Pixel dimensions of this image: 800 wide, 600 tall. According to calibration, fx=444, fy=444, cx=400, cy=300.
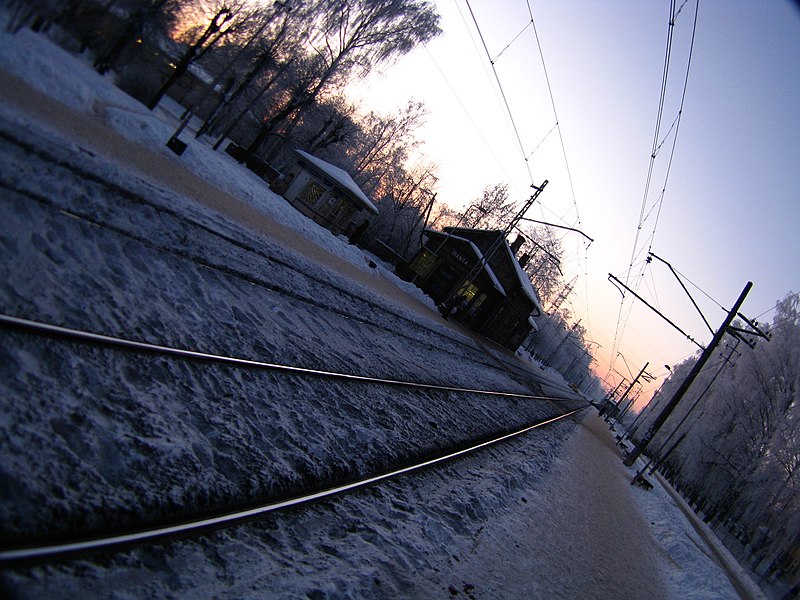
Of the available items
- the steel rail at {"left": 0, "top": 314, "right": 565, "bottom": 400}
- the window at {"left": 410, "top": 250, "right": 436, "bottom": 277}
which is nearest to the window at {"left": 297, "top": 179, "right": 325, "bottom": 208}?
the window at {"left": 410, "top": 250, "right": 436, "bottom": 277}

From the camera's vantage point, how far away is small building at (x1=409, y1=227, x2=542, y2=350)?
110 ft

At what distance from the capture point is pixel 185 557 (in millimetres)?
2906

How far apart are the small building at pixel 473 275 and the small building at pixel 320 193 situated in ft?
22.5

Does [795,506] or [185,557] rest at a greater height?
[795,506]

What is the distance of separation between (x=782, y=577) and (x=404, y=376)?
82.0ft

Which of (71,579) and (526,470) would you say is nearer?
(71,579)

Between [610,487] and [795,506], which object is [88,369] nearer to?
[610,487]

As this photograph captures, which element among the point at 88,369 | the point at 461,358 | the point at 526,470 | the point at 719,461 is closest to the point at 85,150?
the point at 88,369

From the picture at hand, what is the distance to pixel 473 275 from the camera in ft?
107

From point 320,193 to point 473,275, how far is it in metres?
12.3

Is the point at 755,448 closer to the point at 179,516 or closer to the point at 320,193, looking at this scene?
the point at 320,193

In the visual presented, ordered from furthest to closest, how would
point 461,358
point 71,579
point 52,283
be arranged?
point 461,358 < point 52,283 < point 71,579

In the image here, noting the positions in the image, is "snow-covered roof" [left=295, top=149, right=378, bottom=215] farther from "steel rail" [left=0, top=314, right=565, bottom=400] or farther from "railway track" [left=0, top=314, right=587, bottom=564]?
"railway track" [left=0, top=314, right=587, bottom=564]

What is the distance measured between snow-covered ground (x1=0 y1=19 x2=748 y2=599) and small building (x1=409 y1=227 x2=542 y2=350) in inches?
866
